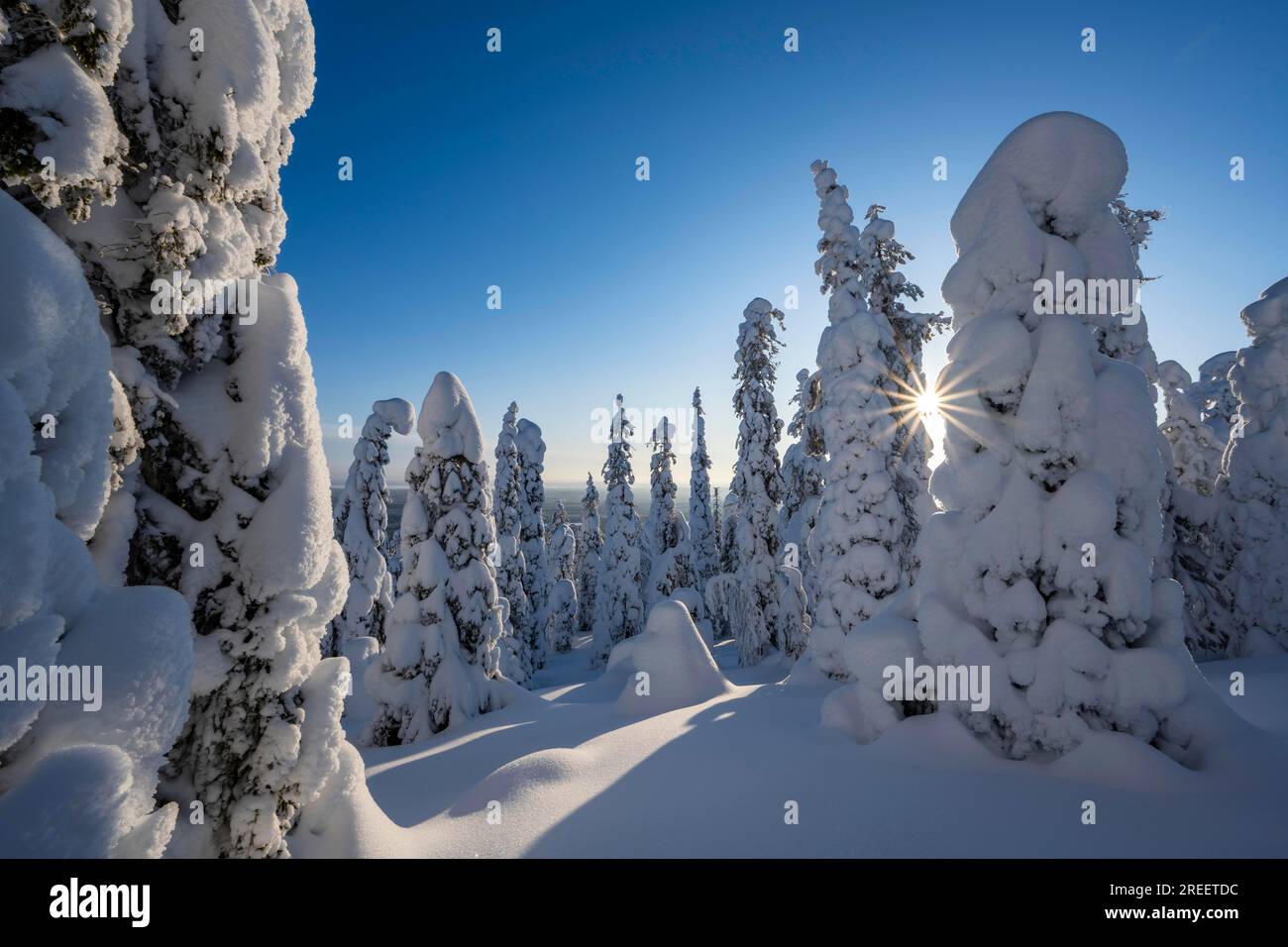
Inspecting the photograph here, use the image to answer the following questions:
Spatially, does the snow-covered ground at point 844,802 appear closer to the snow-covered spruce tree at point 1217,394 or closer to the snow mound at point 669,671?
the snow mound at point 669,671

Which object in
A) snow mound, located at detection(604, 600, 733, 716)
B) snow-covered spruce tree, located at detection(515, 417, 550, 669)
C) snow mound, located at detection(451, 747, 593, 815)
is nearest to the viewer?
snow mound, located at detection(451, 747, 593, 815)

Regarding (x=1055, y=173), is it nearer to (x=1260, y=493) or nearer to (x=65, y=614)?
(x=65, y=614)

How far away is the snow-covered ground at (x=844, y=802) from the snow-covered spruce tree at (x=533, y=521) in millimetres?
23267

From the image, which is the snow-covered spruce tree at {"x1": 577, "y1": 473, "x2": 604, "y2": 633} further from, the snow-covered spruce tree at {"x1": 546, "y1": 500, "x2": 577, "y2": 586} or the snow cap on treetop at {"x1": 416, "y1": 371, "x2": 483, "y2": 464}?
the snow cap on treetop at {"x1": 416, "y1": 371, "x2": 483, "y2": 464}

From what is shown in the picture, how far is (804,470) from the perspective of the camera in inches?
957

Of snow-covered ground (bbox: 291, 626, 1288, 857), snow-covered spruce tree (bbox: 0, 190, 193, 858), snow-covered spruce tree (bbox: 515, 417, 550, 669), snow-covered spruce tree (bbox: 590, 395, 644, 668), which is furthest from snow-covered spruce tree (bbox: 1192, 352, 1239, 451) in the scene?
snow-covered spruce tree (bbox: 515, 417, 550, 669)

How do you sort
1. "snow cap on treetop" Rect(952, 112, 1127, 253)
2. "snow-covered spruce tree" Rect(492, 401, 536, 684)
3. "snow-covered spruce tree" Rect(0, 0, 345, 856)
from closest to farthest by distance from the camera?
"snow-covered spruce tree" Rect(0, 0, 345, 856) < "snow cap on treetop" Rect(952, 112, 1127, 253) < "snow-covered spruce tree" Rect(492, 401, 536, 684)

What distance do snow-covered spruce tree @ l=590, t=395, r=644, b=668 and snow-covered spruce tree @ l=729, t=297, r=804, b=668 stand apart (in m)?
10.3

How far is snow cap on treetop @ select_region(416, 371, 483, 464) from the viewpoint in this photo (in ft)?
42.4

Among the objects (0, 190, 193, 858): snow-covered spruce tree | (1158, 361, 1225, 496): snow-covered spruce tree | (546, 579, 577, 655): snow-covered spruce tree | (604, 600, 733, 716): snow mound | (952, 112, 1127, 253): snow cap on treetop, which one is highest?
(952, 112, 1127, 253): snow cap on treetop

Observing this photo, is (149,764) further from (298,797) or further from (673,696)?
(673,696)
